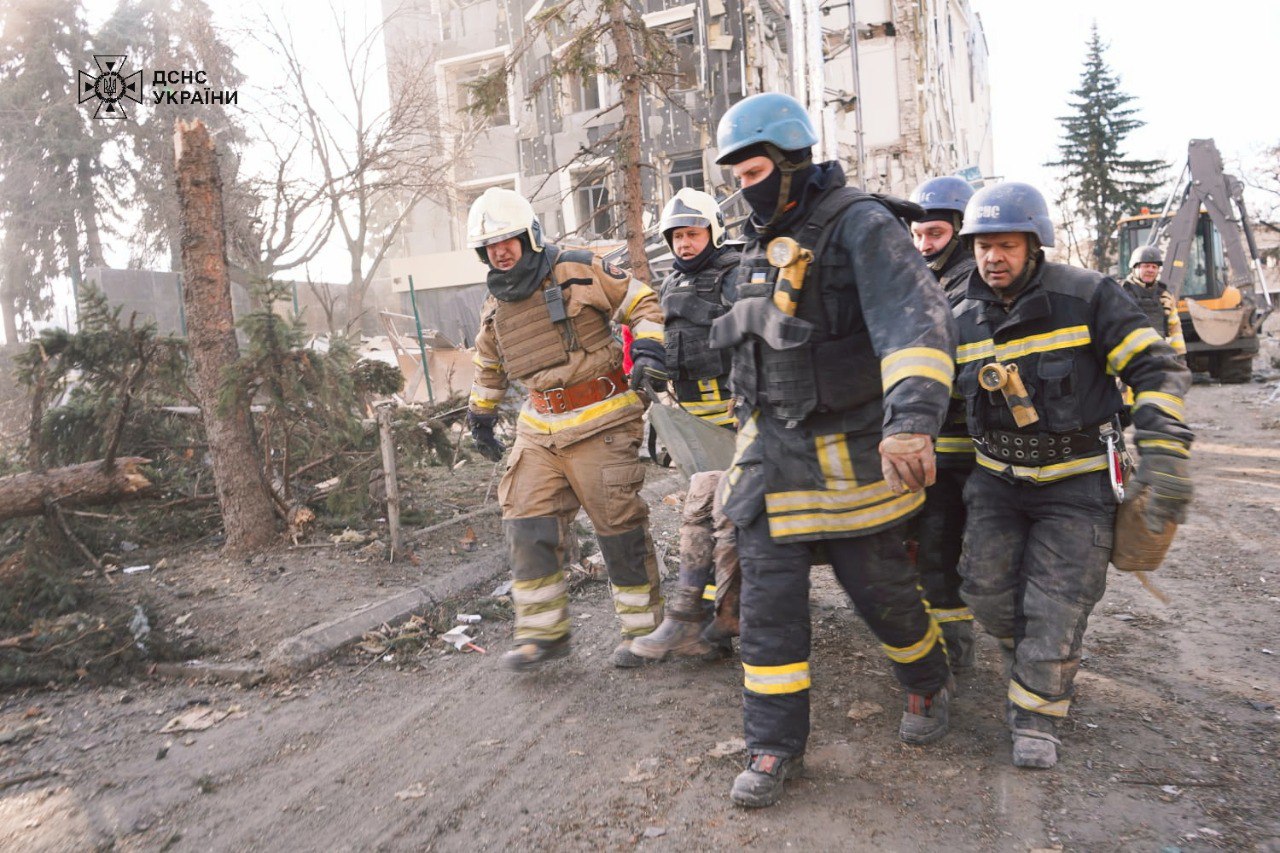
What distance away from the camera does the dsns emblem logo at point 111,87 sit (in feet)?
70.6

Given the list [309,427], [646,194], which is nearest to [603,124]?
[646,194]

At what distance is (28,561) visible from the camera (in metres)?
5.18

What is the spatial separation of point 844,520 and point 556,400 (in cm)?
177

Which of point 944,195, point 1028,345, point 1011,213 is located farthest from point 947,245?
point 1028,345

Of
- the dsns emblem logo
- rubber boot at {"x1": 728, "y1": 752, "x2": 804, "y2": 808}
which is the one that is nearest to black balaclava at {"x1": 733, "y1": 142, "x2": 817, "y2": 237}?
rubber boot at {"x1": 728, "y1": 752, "x2": 804, "y2": 808}

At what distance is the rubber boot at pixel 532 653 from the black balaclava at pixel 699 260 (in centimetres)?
192

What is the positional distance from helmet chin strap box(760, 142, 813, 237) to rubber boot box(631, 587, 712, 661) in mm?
1981

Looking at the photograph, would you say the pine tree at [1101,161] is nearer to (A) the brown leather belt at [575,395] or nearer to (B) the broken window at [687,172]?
(B) the broken window at [687,172]

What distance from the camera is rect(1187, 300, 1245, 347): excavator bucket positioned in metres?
→ 14.8

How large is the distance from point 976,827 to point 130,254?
28358 millimetres

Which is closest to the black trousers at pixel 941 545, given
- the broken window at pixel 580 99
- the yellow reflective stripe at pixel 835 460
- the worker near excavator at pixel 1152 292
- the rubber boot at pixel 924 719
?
the rubber boot at pixel 924 719

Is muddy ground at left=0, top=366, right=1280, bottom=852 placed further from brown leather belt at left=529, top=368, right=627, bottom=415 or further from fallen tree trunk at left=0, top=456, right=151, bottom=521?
brown leather belt at left=529, top=368, right=627, bottom=415

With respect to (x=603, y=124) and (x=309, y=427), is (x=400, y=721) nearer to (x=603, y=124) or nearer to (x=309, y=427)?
(x=309, y=427)

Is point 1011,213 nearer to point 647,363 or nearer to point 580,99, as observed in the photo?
point 647,363
